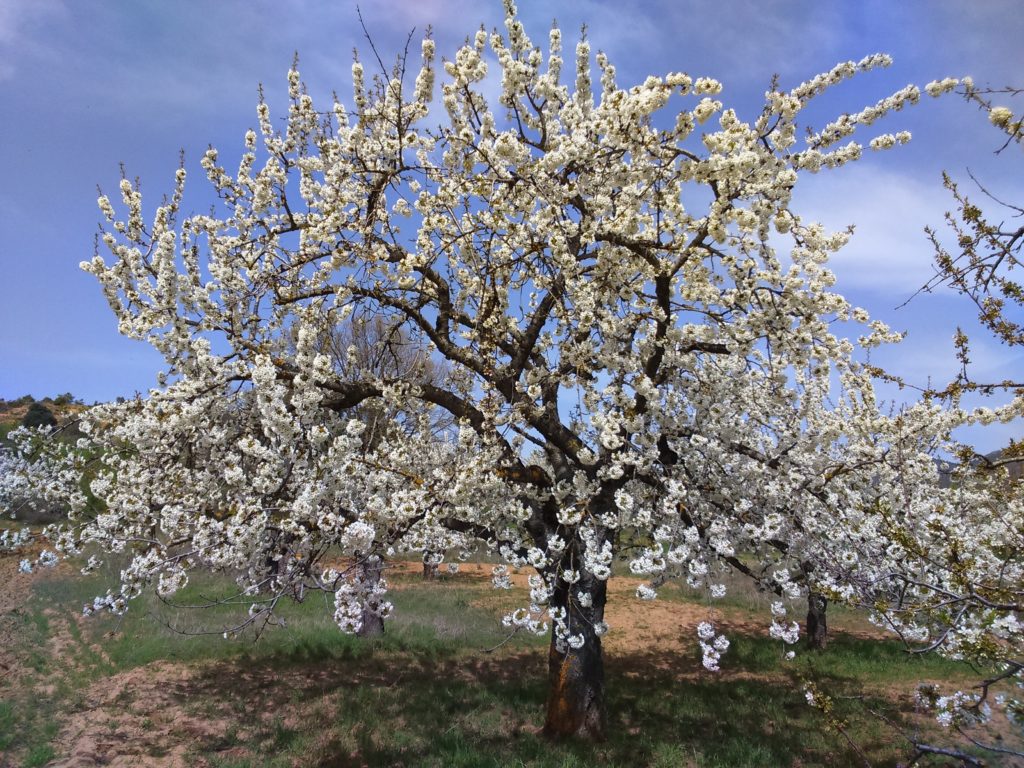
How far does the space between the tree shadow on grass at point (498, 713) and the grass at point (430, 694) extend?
37mm

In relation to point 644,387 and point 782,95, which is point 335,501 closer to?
point 644,387

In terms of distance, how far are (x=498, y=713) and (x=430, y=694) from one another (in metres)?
1.55

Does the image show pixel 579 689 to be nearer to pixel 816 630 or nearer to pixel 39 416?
pixel 816 630

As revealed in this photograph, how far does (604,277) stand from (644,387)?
5.37 feet

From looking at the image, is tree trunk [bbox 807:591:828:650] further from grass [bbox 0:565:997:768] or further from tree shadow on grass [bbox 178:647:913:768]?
tree shadow on grass [bbox 178:647:913:768]

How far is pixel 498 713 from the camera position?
30.8 ft

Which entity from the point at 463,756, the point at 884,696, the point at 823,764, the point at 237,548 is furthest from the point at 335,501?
the point at 884,696

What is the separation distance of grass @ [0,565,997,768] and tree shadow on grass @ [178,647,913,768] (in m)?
0.04

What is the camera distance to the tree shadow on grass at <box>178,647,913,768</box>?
25.7 ft

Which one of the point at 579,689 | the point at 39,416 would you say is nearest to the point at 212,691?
the point at 579,689

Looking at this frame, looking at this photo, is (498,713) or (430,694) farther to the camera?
(430,694)

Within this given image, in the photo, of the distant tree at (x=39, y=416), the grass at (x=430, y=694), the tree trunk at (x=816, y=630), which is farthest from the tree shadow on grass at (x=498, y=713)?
the distant tree at (x=39, y=416)

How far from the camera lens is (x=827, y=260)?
6105mm

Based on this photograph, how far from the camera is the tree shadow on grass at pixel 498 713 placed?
7.83 meters
